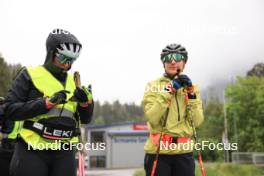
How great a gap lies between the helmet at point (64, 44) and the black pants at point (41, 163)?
827 millimetres

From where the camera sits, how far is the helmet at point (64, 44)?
3758 mm

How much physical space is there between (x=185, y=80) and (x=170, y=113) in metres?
0.39

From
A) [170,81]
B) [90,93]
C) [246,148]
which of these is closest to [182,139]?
[170,81]

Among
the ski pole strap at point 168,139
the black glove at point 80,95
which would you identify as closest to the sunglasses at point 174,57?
the ski pole strap at point 168,139

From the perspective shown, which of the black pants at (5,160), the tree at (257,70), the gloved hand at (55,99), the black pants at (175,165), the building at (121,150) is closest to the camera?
the gloved hand at (55,99)

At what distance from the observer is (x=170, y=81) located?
15.6 ft

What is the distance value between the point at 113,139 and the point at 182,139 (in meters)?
49.1

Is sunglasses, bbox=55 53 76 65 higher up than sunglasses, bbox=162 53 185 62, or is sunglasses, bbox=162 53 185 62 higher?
sunglasses, bbox=162 53 185 62

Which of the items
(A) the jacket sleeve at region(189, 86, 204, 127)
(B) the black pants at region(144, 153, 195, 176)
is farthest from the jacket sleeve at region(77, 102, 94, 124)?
(A) the jacket sleeve at region(189, 86, 204, 127)

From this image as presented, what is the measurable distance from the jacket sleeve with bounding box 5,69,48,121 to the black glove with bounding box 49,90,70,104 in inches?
3.2

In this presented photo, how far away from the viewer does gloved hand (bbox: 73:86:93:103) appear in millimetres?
3674

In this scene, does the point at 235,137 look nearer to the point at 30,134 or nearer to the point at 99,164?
the point at 99,164

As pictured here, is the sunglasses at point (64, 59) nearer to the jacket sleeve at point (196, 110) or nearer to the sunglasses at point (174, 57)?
the sunglasses at point (174, 57)

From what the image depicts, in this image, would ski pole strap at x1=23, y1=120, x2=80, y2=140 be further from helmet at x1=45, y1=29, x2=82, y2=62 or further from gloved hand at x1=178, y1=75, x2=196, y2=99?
gloved hand at x1=178, y1=75, x2=196, y2=99
